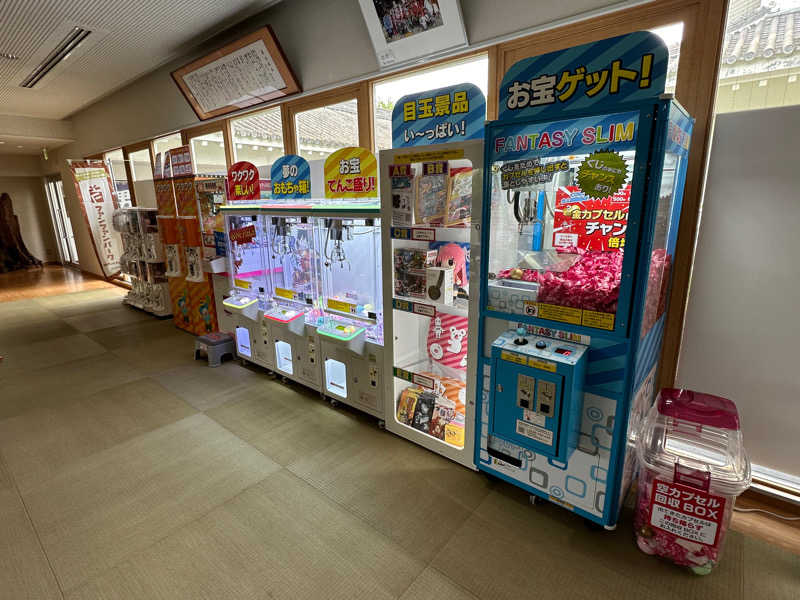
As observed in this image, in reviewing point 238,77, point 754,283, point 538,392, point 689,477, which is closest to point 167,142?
point 238,77

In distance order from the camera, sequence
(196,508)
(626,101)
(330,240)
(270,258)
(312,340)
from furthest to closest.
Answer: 1. (270,258)
2. (312,340)
3. (330,240)
4. (196,508)
5. (626,101)

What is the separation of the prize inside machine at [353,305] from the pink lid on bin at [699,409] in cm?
182

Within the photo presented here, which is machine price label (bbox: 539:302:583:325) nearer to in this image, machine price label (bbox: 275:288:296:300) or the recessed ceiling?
machine price label (bbox: 275:288:296:300)

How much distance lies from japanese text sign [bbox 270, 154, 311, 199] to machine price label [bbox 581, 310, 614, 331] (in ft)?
8.24

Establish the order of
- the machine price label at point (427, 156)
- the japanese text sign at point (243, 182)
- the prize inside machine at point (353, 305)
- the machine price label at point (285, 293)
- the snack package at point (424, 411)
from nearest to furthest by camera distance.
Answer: the machine price label at point (427, 156)
the snack package at point (424, 411)
the prize inside machine at point (353, 305)
the machine price label at point (285, 293)
the japanese text sign at point (243, 182)

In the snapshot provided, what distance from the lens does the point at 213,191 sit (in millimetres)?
4648

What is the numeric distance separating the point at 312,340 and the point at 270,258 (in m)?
0.99

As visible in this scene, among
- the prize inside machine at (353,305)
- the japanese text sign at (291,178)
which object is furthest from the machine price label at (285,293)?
the japanese text sign at (291,178)

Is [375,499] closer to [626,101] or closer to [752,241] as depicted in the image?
[626,101]

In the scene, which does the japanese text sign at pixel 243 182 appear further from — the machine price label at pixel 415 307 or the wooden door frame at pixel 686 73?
the wooden door frame at pixel 686 73

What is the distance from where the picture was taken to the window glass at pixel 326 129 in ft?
13.0

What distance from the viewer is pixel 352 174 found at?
9.77ft

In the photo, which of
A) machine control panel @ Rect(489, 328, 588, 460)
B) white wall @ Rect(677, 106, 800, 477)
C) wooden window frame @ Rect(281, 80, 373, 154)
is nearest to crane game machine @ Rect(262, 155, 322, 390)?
wooden window frame @ Rect(281, 80, 373, 154)

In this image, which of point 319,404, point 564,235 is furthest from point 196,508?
point 564,235
